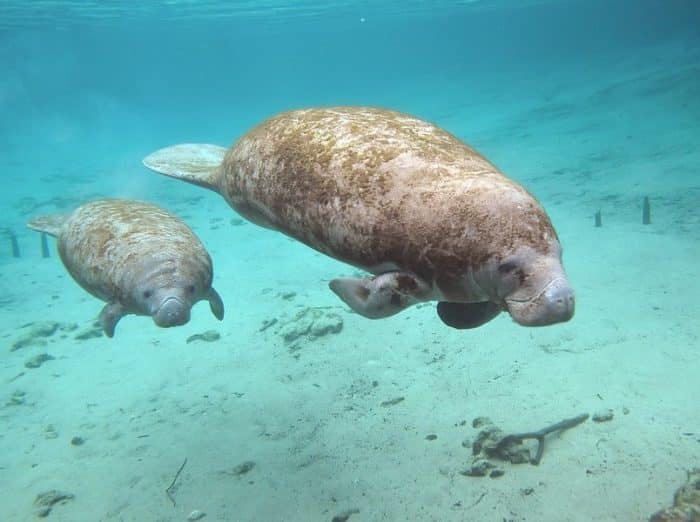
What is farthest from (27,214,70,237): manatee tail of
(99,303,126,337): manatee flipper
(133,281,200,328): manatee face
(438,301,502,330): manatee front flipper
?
(438,301,502,330): manatee front flipper

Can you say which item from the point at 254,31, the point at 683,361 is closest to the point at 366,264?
the point at 683,361

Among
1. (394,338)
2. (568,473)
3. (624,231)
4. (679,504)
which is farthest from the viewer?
(624,231)

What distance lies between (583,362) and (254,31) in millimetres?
72349

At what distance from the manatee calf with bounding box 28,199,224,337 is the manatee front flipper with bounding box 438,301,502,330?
101 inches

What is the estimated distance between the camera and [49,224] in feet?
21.5

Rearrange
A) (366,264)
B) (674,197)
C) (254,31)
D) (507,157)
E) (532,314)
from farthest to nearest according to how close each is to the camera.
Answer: (254,31) < (507,157) < (674,197) < (366,264) < (532,314)

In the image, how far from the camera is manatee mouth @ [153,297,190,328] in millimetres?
4844

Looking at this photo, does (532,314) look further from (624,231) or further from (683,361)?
(624,231)

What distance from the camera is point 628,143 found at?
19.5 m

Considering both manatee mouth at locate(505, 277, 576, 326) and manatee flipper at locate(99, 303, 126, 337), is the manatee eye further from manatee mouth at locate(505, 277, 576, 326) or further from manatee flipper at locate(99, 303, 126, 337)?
manatee flipper at locate(99, 303, 126, 337)

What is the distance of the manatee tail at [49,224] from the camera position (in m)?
6.30

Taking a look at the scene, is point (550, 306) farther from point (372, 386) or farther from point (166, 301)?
point (372, 386)

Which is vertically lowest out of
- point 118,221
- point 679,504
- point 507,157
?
point 507,157

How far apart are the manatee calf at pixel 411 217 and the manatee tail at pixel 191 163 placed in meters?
1.24
